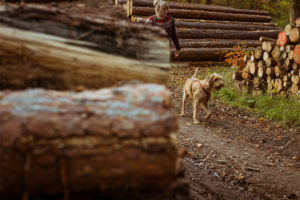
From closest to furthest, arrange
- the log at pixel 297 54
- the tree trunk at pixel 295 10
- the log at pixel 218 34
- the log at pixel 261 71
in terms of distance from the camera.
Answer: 1. the log at pixel 297 54
2. the log at pixel 261 71
3. the tree trunk at pixel 295 10
4. the log at pixel 218 34

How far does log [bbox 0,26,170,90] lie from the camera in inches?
67.8

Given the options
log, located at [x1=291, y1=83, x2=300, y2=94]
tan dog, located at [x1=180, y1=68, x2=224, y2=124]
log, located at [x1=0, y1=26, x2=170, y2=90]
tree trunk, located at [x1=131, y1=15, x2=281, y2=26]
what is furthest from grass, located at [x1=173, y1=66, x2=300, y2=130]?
tree trunk, located at [x1=131, y1=15, x2=281, y2=26]

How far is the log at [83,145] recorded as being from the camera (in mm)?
1368

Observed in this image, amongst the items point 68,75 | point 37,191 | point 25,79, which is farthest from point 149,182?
point 25,79

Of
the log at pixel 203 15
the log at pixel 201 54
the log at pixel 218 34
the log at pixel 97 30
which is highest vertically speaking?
the log at pixel 203 15

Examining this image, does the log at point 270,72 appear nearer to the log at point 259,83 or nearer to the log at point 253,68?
the log at point 259,83

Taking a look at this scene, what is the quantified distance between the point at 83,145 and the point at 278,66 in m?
6.97

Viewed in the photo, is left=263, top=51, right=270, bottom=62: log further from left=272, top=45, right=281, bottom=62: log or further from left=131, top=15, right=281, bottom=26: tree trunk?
left=131, top=15, right=281, bottom=26: tree trunk

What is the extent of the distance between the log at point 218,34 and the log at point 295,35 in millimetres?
6139

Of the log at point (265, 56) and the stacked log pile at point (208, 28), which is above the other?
the stacked log pile at point (208, 28)

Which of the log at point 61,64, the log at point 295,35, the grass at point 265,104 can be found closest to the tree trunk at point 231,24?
the grass at point 265,104

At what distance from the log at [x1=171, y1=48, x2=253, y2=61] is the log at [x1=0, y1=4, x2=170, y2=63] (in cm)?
969

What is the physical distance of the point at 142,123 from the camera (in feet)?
4.94

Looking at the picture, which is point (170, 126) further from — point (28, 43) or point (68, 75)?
point (28, 43)
